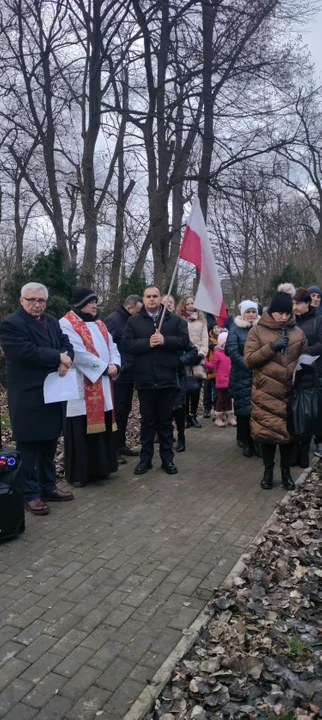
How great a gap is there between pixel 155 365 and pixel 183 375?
1230 mm

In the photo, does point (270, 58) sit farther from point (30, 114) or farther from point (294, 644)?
point (294, 644)

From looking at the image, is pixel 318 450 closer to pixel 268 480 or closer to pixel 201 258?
pixel 268 480

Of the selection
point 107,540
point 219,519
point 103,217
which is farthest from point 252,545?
point 103,217

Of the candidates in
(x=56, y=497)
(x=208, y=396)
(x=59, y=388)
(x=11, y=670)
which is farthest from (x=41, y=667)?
(x=208, y=396)

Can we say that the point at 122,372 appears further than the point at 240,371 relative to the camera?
No

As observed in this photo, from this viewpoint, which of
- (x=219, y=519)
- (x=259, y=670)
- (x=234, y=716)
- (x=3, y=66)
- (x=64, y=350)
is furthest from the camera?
(x=3, y=66)

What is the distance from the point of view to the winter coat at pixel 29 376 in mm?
4957

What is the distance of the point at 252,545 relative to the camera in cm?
449

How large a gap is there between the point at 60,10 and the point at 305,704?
1661 centimetres

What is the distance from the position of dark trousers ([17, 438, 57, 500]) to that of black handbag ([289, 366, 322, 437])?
92.9 inches

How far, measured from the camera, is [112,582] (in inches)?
154

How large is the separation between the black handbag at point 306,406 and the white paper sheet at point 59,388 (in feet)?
7.10

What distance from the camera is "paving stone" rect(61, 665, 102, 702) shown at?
286 centimetres

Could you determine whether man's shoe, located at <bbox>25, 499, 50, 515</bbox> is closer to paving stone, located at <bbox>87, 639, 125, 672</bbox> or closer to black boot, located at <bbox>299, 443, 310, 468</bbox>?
paving stone, located at <bbox>87, 639, 125, 672</bbox>
